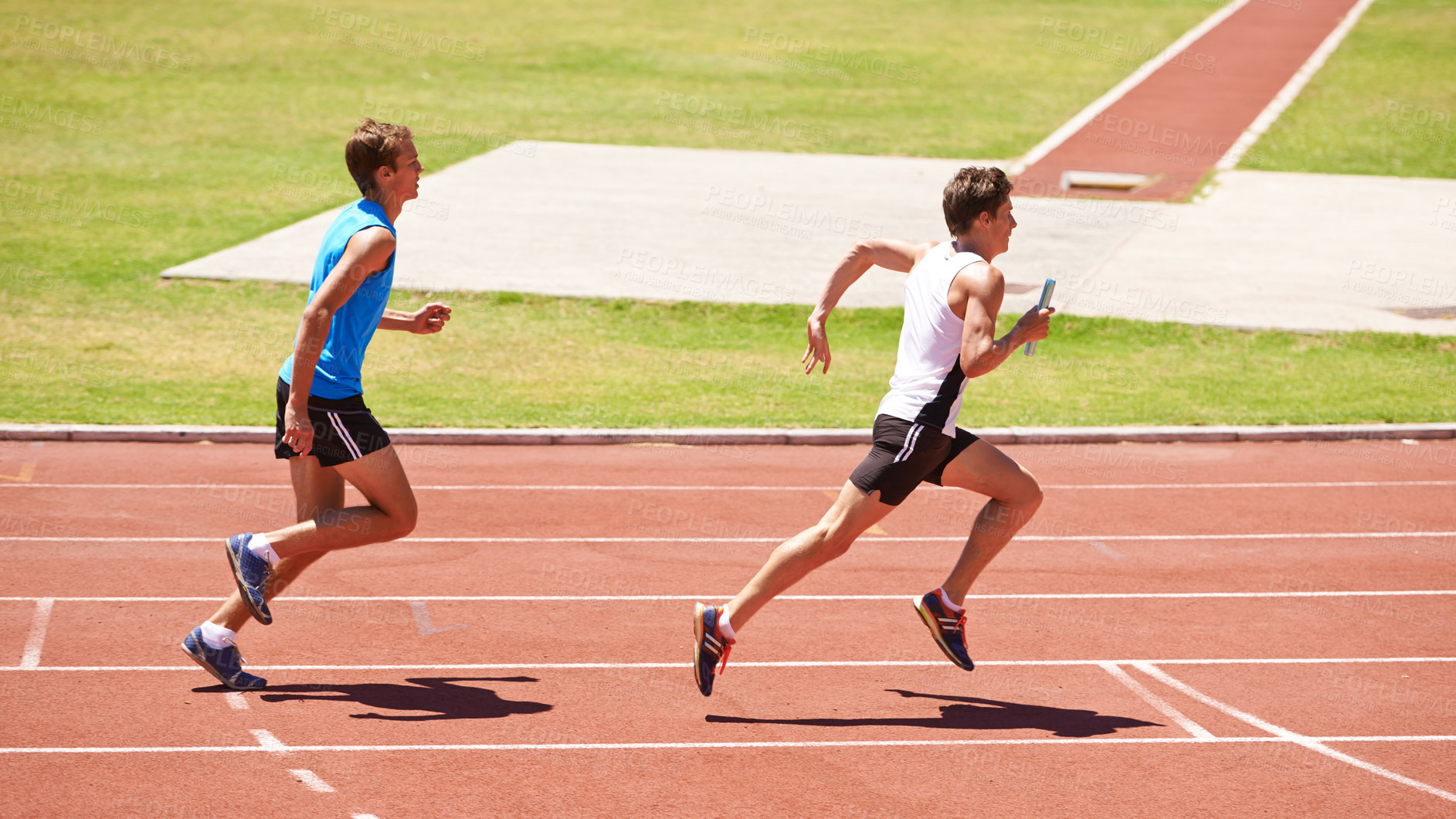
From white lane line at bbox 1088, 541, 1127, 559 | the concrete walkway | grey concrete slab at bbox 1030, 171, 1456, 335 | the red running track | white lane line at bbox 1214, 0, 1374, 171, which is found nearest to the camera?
white lane line at bbox 1088, 541, 1127, 559

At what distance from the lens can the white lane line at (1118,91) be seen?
87.1 feet

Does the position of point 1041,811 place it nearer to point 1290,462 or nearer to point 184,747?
point 184,747

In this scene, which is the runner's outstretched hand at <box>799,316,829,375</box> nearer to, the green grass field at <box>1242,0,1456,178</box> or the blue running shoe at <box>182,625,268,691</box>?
the blue running shoe at <box>182,625,268,691</box>

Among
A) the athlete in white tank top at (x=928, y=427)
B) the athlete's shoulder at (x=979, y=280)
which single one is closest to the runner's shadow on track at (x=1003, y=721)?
the athlete in white tank top at (x=928, y=427)

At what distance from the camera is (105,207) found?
2009cm

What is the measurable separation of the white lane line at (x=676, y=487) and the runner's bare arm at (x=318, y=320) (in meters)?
4.03

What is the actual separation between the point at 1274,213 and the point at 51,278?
662 inches

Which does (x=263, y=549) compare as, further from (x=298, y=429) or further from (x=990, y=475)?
(x=990, y=475)

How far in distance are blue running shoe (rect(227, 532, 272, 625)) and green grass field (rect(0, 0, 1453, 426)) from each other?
547 centimetres

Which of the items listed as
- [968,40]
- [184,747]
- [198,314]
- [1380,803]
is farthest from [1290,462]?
[968,40]

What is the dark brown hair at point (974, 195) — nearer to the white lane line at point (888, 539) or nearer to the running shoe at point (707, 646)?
the running shoe at point (707, 646)

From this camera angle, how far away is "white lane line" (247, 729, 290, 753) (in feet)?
18.9

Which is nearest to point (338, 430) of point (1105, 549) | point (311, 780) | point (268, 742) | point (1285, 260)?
point (268, 742)

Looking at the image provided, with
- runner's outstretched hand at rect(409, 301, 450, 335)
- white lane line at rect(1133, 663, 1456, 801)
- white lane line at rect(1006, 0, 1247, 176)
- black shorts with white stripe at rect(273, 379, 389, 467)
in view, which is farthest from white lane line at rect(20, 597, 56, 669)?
white lane line at rect(1006, 0, 1247, 176)
